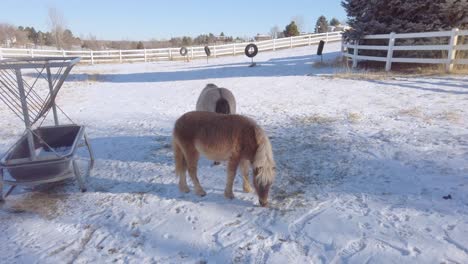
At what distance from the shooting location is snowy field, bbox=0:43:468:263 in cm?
256

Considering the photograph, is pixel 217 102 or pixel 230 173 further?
pixel 217 102

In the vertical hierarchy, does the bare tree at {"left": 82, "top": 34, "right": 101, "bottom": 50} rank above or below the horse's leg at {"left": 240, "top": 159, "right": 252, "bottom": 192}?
above

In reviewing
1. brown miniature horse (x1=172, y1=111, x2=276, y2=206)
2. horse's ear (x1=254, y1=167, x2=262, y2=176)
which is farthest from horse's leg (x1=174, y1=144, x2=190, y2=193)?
horse's ear (x1=254, y1=167, x2=262, y2=176)

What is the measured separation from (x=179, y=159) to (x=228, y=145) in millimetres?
765

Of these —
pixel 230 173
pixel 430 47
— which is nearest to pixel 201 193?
pixel 230 173

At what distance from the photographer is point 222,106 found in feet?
16.0

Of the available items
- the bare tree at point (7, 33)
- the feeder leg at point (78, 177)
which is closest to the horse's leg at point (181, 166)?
the feeder leg at point (78, 177)

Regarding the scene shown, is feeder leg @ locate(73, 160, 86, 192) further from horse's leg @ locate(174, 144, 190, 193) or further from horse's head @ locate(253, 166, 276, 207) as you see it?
horse's head @ locate(253, 166, 276, 207)

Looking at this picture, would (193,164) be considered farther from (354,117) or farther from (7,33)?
(7,33)

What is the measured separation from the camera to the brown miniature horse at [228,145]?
3.13 meters

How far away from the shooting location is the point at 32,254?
2.63 m

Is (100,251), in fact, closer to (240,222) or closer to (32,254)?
(32,254)

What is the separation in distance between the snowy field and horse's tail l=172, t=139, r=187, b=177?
0.31 meters

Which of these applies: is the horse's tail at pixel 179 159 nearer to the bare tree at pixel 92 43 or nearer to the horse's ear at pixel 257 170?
the horse's ear at pixel 257 170
